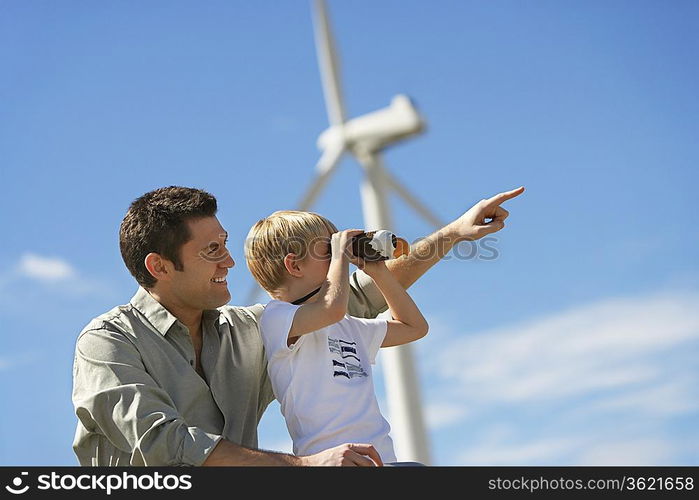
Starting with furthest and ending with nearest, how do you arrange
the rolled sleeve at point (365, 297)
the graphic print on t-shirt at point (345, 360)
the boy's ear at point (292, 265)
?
the rolled sleeve at point (365, 297)
the boy's ear at point (292, 265)
the graphic print on t-shirt at point (345, 360)

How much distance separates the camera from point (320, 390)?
543cm

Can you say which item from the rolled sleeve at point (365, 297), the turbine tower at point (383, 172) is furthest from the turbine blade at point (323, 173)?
the rolled sleeve at point (365, 297)

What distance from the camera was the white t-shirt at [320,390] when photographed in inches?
213

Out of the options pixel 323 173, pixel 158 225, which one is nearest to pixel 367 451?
pixel 158 225

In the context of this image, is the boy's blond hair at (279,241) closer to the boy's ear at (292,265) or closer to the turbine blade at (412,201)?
the boy's ear at (292,265)

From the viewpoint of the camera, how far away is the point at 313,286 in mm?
5723

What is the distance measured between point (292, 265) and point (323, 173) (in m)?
14.1

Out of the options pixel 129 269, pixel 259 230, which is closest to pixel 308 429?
pixel 259 230

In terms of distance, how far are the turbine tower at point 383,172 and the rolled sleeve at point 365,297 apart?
12.5 m

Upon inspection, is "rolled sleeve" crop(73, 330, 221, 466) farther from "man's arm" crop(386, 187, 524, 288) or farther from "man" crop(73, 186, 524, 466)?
"man's arm" crop(386, 187, 524, 288)

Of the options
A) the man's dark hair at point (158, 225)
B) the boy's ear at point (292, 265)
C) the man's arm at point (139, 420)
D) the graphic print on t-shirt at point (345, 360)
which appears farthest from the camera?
the man's dark hair at point (158, 225)

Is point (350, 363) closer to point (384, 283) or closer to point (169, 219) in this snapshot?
point (384, 283)

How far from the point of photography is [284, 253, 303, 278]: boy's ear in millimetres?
5688
